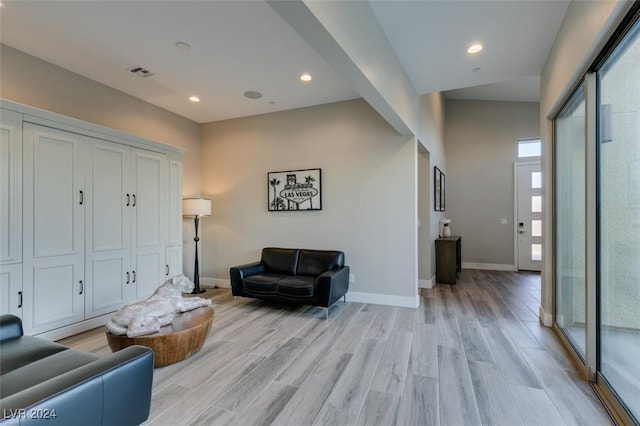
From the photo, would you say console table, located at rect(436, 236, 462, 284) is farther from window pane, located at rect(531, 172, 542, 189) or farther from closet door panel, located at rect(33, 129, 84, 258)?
closet door panel, located at rect(33, 129, 84, 258)

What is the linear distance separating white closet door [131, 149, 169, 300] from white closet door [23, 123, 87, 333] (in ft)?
2.00

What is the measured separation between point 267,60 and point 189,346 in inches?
118

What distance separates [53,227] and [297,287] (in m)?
2.64

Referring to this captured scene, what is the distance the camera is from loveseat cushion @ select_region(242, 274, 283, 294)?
12.8ft

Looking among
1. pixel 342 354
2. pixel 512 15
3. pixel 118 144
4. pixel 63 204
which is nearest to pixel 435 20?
pixel 512 15

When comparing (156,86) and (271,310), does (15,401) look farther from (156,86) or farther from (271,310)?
(156,86)

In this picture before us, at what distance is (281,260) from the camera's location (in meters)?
4.47

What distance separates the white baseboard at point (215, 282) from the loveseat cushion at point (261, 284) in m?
1.42

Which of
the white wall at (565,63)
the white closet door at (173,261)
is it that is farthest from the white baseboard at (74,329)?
the white wall at (565,63)

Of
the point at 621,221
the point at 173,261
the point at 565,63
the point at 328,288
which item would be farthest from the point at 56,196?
the point at 565,63

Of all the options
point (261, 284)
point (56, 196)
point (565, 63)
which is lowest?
point (261, 284)

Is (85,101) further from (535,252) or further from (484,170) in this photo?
(535,252)

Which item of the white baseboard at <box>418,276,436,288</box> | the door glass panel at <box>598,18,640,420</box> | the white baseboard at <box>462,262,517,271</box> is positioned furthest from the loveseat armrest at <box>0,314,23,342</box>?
the white baseboard at <box>462,262,517,271</box>

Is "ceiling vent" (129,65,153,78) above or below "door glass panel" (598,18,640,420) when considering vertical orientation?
above
